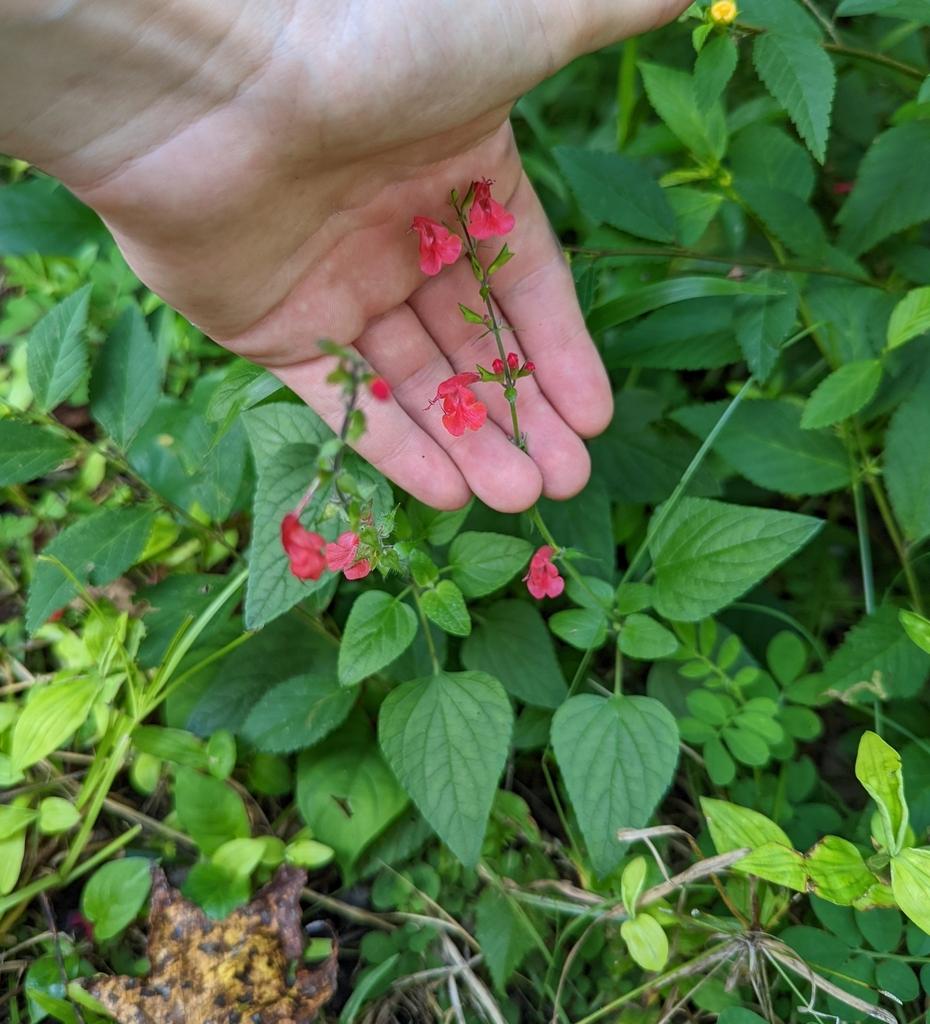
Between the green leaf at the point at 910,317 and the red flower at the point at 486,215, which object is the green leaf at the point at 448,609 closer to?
the red flower at the point at 486,215

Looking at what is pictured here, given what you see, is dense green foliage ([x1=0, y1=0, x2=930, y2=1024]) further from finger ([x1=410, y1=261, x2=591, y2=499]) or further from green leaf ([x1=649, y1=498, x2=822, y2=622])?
finger ([x1=410, y1=261, x2=591, y2=499])

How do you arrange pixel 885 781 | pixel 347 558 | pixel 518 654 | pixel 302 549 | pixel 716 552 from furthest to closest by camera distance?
1. pixel 518 654
2. pixel 716 552
3. pixel 347 558
4. pixel 885 781
5. pixel 302 549

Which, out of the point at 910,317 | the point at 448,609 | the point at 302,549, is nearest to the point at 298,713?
the point at 448,609

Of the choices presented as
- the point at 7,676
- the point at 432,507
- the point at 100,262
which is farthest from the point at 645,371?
the point at 7,676

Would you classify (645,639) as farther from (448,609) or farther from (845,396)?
(845,396)

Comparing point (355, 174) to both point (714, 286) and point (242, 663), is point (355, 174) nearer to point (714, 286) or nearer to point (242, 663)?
point (714, 286)

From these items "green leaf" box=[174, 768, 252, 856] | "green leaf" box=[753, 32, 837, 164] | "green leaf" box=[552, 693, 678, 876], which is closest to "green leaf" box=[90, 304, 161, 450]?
"green leaf" box=[174, 768, 252, 856]
